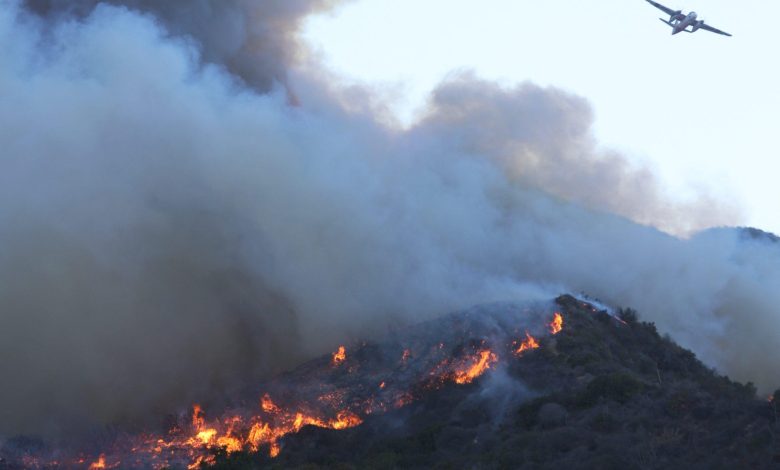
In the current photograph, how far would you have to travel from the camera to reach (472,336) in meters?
69.8

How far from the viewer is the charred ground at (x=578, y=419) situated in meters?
46.3

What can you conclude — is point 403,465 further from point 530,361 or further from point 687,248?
point 687,248

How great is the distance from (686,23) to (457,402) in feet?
117

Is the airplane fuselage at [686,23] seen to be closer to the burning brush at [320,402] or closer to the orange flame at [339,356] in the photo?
the burning brush at [320,402]

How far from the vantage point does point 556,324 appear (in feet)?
238

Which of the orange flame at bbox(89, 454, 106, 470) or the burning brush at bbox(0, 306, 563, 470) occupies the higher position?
the burning brush at bbox(0, 306, 563, 470)

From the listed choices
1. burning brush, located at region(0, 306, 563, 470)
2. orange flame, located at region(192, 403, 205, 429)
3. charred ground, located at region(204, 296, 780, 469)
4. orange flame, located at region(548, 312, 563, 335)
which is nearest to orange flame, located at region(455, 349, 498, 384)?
burning brush, located at region(0, 306, 563, 470)

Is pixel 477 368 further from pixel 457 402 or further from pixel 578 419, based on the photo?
pixel 578 419

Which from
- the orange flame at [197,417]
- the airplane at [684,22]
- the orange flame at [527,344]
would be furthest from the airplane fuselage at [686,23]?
the orange flame at [197,417]

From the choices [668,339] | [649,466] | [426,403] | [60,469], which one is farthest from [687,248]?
[60,469]

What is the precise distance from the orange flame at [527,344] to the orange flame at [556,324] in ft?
6.45

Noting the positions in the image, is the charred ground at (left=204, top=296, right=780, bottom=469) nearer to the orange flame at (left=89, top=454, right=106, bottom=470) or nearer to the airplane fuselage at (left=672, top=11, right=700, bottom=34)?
the orange flame at (left=89, top=454, right=106, bottom=470)

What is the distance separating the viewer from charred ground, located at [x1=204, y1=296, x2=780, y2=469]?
4631cm

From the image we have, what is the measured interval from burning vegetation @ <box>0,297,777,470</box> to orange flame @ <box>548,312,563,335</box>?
2.9 inches
